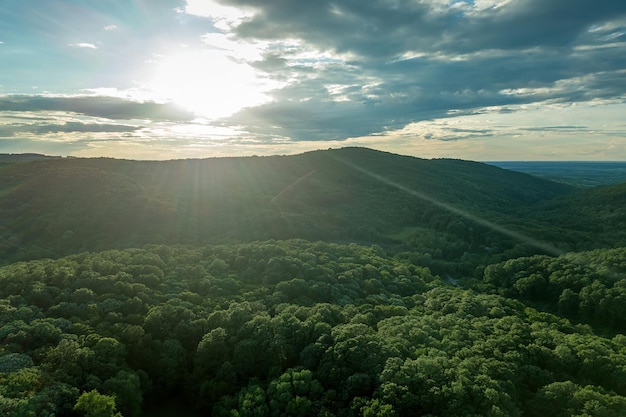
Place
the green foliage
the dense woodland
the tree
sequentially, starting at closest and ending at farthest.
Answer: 1. the tree
2. the green foliage
3. the dense woodland

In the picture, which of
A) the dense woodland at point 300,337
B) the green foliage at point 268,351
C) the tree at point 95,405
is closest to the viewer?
the tree at point 95,405

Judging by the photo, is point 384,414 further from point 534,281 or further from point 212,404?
point 534,281

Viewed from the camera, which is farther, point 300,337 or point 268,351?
point 300,337

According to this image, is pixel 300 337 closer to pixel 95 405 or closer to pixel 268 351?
pixel 268 351

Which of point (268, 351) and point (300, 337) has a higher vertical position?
point (300, 337)

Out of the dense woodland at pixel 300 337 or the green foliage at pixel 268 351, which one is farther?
the dense woodland at pixel 300 337

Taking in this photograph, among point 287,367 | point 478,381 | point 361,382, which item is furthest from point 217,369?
point 478,381

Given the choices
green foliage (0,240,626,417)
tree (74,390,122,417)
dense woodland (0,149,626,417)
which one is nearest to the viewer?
tree (74,390,122,417)

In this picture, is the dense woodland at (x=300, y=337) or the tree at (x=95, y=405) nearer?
the tree at (x=95, y=405)

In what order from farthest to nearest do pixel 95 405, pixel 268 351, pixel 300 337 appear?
pixel 300 337, pixel 268 351, pixel 95 405

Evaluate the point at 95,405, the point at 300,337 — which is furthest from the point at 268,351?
the point at 95,405

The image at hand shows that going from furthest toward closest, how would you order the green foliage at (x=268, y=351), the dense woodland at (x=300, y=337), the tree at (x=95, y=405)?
the dense woodland at (x=300, y=337)
the green foliage at (x=268, y=351)
the tree at (x=95, y=405)
